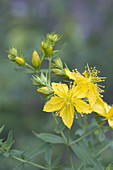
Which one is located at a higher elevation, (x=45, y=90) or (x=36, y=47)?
(x=36, y=47)

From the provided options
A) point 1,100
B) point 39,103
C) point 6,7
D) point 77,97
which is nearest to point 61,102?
point 77,97

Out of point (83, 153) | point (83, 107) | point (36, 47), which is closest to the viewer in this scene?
point (83, 107)

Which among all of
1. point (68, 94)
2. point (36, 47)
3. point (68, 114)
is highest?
point (36, 47)

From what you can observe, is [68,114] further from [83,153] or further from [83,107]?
[83,153]

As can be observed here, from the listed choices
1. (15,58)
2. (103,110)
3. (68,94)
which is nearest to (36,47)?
(15,58)

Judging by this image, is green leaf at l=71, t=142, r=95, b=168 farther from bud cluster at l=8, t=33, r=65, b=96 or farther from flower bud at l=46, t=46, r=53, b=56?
flower bud at l=46, t=46, r=53, b=56

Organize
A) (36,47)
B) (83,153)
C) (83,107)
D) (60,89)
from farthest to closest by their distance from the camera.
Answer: (36,47)
(83,153)
(60,89)
(83,107)

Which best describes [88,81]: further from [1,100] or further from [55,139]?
[1,100]

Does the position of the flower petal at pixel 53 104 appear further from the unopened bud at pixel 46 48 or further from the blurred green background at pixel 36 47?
the blurred green background at pixel 36 47
